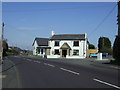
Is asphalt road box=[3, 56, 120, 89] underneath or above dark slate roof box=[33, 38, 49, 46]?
underneath

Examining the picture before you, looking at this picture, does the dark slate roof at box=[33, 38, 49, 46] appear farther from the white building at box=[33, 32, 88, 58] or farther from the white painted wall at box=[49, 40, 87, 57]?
the white painted wall at box=[49, 40, 87, 57]

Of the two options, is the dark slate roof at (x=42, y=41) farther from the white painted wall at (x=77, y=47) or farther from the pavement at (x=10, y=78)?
the pavement at (x=10, y=78)

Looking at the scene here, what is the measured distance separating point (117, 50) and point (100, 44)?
207 feet

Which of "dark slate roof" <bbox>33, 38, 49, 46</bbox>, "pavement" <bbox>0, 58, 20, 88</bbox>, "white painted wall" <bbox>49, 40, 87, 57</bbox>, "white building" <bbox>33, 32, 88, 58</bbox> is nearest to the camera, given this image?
"pavement" <bbox>0, 58, 20, 88</bbox>

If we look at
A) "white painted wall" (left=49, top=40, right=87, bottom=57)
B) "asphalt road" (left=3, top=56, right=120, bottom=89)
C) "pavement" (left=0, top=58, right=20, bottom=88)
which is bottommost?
"pavement" (left=0, top=58, right=20, bottom=88)

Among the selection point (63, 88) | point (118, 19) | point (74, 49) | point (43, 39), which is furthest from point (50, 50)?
point (63, 88)

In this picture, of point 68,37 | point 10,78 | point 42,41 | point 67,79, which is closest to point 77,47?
point 68,37

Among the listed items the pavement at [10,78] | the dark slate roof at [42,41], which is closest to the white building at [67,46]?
the dark slate roof at [42,41]

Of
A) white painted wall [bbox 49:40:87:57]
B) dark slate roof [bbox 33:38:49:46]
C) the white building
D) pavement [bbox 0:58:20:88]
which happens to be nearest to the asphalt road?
pavement [bbox 0:58:20:88]

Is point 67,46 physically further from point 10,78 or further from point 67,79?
point 67,79

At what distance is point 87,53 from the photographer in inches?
2965

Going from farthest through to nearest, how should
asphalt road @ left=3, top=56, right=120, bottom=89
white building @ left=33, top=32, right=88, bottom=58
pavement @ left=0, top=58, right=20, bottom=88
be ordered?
white building @ left=33, top=32, right=88, bottom=58
pavement @ left=0, top=58, right=20, bottom=88
asphalt road @ left=3, top=56, right=120, bottom=89

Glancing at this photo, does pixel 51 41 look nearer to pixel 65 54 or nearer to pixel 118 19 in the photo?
pixel 65 54

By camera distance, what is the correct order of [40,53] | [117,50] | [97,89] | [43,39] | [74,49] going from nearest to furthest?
[97,89] → [117,50] → [74,49] → [40,53] → [43,39]
